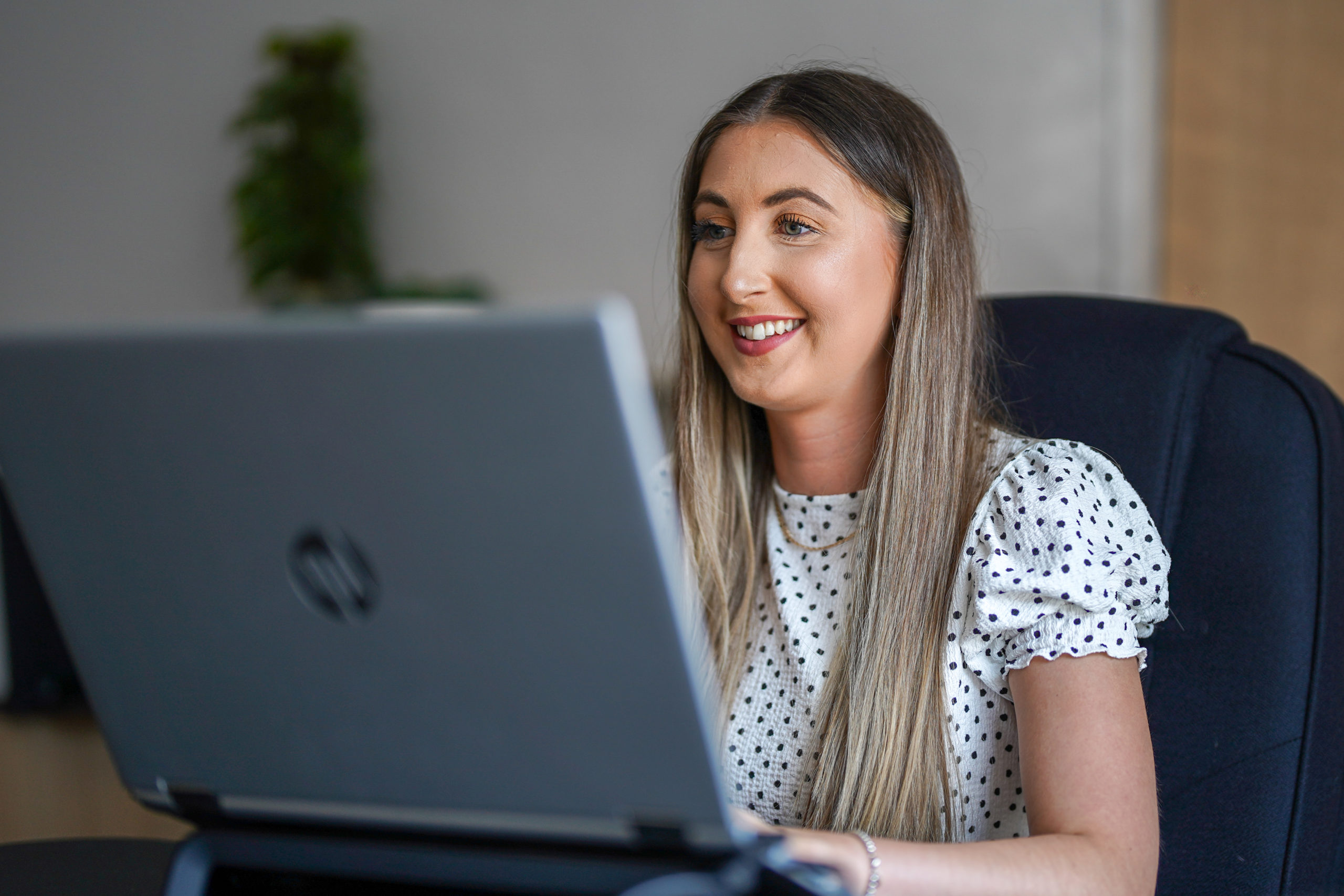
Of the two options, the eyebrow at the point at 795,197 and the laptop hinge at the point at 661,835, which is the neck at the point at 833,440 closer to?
the eyebrow at the point at 795,197

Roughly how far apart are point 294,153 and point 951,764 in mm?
3498

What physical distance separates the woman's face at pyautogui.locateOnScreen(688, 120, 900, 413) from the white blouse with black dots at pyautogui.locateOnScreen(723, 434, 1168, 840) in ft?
0.53

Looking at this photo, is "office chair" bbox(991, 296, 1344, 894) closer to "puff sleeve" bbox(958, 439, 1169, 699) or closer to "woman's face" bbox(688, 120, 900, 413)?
"puff sleeve" bbox(958, 439, 1169, 699)

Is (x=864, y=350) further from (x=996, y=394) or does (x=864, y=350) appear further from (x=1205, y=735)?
(x=1205, y=735)

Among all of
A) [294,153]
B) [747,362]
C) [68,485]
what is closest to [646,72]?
[294,153]

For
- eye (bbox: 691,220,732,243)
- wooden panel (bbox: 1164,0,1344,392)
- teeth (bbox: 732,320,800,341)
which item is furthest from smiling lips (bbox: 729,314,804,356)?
wooden panel (bbox: 1164,0,1344,392)

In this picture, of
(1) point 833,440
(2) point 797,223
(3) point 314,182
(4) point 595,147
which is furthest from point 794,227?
(3) point 314,182

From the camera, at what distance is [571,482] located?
55cm

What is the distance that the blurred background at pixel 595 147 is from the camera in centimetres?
271

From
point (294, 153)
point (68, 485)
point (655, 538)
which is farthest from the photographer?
point (294, 153)

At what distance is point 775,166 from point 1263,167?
6.66 ft

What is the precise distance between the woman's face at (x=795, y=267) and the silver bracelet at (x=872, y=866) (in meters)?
0.52

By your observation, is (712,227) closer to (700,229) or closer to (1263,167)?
(700,229)

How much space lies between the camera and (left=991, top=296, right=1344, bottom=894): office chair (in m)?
1.05
